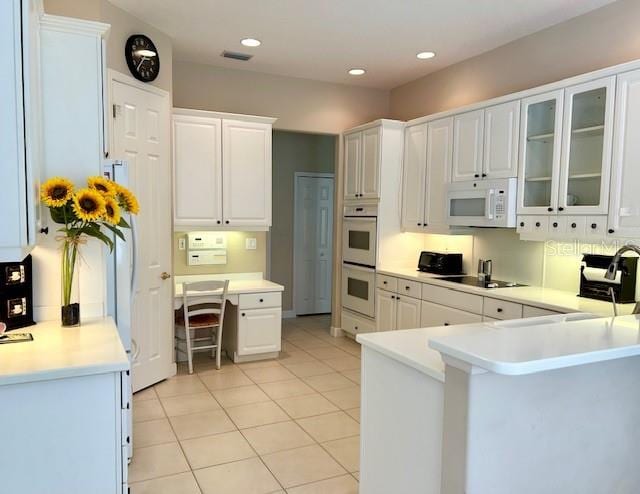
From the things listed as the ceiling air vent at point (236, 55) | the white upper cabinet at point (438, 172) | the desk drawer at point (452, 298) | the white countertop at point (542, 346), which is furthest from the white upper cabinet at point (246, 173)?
the white countertop at point (542, 346)

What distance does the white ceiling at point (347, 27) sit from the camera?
334 centimetres

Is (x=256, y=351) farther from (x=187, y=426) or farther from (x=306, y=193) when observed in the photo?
(x=306, y=193)

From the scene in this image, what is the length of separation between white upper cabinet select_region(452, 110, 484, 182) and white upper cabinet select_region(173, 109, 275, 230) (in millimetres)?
1770

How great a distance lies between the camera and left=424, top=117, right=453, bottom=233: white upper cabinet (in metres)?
4.31

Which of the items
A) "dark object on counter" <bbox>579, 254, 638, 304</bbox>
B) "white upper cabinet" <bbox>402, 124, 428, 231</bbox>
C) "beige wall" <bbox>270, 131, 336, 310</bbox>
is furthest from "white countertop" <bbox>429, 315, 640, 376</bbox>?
"beige wall" <bbox>270, 131, 336, 310</bbox>

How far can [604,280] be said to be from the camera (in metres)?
3.15

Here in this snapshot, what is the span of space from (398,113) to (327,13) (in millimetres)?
2189

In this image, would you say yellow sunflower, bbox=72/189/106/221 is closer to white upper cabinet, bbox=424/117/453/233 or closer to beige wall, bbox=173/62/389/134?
beige wall, bbox=173/62/389/134

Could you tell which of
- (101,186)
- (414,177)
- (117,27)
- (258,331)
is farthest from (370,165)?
(101,186)

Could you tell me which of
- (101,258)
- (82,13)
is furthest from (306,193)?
(101,258)

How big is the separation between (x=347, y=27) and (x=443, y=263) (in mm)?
2247

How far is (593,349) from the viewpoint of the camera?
1.49 m

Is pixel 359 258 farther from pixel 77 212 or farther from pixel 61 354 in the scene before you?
pixel 61 354

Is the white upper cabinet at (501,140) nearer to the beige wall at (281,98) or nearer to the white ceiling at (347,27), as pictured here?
the white ceiling at (347,27)
